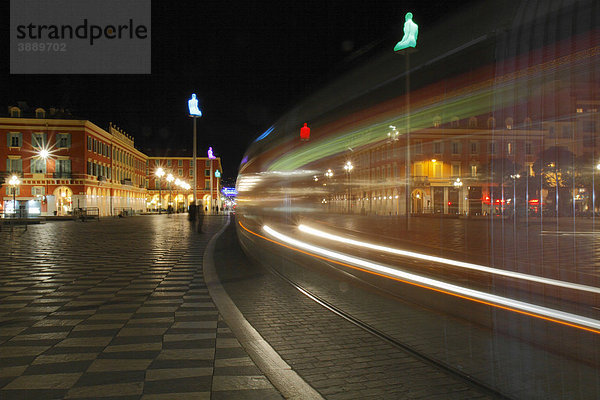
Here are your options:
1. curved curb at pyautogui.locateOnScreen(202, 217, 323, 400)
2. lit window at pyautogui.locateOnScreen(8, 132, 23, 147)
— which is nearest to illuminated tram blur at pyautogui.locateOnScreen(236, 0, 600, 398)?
curved curb at pyautogui.locateOnScreen(202, 217, 323, 400)

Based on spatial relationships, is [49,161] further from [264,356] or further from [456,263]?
[264,356]

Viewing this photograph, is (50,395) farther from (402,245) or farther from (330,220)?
(330,220)

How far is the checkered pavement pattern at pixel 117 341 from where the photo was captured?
4098 mm

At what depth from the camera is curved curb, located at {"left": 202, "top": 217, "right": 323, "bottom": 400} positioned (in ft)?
13.1

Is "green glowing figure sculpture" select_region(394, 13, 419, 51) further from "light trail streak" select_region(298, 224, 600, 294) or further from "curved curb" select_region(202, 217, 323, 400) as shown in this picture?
"curved curb" select_region(202, 217, 323, 400)

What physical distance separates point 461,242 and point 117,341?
Answer: 54.8ft

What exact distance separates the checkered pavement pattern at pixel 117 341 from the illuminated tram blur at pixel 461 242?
2250mm

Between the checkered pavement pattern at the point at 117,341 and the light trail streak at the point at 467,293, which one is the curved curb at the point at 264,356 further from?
the light trail streak at the point at 467,293

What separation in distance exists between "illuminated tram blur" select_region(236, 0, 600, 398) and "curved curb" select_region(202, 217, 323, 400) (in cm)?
162

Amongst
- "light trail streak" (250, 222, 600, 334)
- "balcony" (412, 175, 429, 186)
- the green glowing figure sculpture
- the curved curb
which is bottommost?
the curved curb

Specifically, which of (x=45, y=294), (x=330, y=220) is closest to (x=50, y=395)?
(x=45, y=294)

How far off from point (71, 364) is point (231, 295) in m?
4.11

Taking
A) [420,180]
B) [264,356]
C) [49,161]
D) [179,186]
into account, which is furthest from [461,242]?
[179,186]

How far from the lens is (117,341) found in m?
5.57
